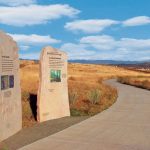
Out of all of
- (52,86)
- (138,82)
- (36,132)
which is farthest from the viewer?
(138,82)

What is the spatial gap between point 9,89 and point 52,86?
365 cm

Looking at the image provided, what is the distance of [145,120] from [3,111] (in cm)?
604

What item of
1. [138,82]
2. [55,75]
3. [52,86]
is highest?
[55,75]

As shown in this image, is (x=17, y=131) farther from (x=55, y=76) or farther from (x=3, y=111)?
(x=55, y=76)

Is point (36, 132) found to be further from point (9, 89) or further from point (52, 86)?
point (52, 86)

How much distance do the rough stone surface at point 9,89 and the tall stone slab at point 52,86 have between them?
6.08ft

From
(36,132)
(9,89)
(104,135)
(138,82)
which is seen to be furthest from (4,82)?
(138,82)

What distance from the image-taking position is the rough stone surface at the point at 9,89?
12.4 meters

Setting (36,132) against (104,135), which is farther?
(36,132)

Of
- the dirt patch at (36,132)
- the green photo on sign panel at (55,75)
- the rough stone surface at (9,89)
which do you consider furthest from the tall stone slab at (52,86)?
the rough stone surface at (9,89)

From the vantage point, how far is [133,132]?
13.5m

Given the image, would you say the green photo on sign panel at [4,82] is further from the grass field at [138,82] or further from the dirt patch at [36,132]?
the grass field at [138,82]

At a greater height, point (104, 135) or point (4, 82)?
point (4, 82)

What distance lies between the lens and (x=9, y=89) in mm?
12969
